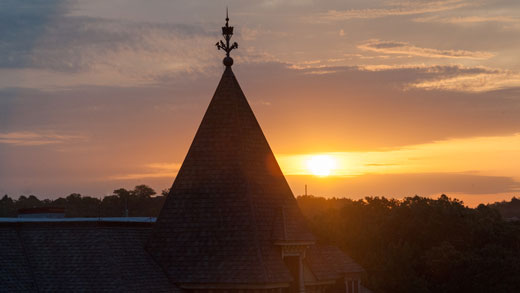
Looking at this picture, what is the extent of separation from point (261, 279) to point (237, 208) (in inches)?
129

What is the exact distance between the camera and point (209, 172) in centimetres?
3081

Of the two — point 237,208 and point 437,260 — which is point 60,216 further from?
point 437,260

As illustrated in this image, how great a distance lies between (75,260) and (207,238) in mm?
5007

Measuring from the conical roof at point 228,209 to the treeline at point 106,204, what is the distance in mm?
55551

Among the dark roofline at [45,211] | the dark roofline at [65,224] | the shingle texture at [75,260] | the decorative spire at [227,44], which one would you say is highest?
the decorative spire at [227,44]

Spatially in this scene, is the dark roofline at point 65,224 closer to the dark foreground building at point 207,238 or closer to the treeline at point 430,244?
the dark foreground building at point 207,238

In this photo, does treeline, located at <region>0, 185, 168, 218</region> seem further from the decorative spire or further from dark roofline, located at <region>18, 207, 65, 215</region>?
the decorative spire

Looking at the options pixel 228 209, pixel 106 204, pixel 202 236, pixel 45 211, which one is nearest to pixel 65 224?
pixel 202 236

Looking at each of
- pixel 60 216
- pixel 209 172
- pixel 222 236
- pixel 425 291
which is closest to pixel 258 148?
pixel 209 172

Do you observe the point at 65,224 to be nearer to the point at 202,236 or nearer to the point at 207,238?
the point at 202,236

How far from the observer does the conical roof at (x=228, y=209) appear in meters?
28.8

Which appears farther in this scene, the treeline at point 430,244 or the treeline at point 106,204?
the treeline at point 106,204

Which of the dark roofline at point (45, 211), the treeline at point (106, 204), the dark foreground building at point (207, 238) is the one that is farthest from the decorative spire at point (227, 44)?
the treeline at point (106, 204)

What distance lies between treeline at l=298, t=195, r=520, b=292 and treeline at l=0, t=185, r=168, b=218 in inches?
1142
